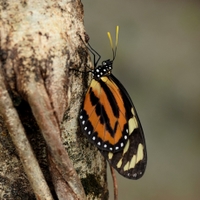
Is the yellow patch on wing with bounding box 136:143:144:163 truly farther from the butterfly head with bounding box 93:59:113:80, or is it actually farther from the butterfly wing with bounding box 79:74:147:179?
the butterfly head with bounding box 93:59:113:80

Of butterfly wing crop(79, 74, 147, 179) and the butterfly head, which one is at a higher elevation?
the butterfly head

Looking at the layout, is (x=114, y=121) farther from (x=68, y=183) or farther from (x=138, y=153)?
(x=68, y=183)

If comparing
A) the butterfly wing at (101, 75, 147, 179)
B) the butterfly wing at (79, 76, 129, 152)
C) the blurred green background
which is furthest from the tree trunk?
the blurred green background

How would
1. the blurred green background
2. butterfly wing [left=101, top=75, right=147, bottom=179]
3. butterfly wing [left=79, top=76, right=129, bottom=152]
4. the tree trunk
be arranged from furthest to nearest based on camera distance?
1. the blurred green background
2. butterfly wing [left=101, top=75, right=147, bottom=179]
3. butterfly wing [left=79, top=76, right=129, bottom=152]
4. the tree trunk

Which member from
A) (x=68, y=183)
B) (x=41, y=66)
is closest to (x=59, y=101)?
(x=41, y=66)

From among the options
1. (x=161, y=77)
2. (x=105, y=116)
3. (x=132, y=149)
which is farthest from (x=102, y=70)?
(x=161, y=77)

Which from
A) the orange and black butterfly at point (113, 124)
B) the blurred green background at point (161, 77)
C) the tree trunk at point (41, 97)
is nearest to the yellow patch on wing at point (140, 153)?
the orange and black butterfly at point (113, 124)
